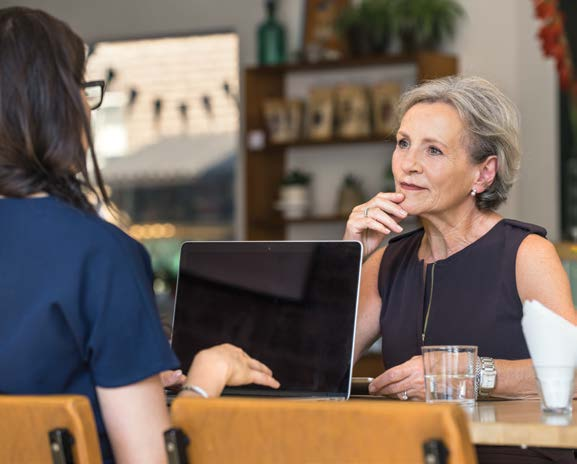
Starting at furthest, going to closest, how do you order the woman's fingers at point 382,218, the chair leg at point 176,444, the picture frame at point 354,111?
the picture frame at point 354,111
the woman's fingers at point 382,218
the chair leg at point 176,444

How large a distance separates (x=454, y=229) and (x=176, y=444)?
4.15 ft

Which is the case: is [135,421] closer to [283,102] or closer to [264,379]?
[264,379]

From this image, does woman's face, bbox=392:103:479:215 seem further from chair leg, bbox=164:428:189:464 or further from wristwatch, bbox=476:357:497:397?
chair leg, bbox=164:428:189:464

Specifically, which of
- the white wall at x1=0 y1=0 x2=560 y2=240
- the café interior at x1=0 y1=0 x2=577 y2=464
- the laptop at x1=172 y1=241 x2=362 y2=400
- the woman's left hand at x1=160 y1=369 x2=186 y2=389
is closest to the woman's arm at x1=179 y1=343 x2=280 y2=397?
the laptop at x1=172 y1=241 x2=362 y2=400

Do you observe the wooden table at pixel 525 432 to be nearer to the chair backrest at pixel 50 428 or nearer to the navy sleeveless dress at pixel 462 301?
the chair backrest at pixel 50 428

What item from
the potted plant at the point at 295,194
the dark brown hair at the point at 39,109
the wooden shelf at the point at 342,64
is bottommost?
the potted plant at the point at 295,194

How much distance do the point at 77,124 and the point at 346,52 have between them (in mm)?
4722

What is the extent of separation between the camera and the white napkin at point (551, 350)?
168cm

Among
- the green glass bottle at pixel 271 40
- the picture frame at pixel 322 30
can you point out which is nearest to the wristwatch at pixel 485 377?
the picture frame at pixel 322 30

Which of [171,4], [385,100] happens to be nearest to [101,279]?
[385,100]

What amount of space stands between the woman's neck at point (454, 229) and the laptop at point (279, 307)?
0.48 m

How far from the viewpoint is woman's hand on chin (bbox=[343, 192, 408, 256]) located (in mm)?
2459

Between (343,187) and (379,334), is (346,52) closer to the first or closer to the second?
(343,187)

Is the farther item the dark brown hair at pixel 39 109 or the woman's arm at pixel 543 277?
the woman's arm at pixel 543 277
